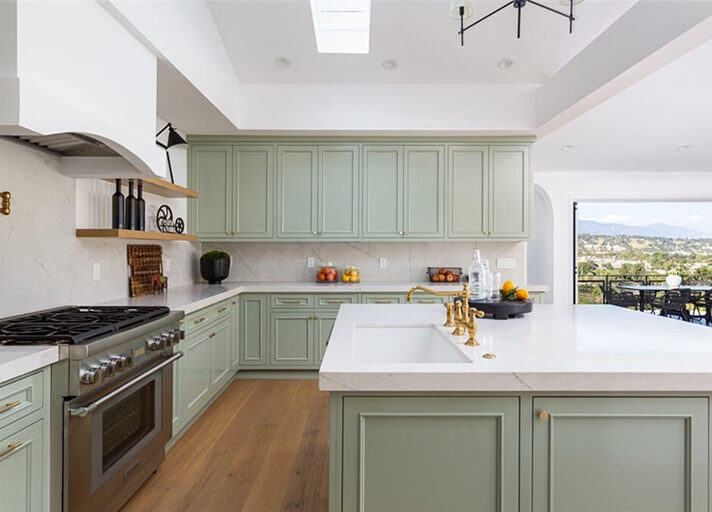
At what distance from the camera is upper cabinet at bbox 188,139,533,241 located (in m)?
4.47

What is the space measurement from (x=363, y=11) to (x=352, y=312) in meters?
2.79

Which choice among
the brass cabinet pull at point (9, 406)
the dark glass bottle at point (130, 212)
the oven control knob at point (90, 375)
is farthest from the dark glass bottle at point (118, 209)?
the brass cabinet pull at point (9, 406)

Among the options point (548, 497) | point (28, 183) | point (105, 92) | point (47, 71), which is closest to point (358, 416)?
point (548, 497)

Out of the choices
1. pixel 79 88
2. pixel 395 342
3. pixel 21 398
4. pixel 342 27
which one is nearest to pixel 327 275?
pixel 342 27

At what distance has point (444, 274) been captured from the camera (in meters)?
4.66

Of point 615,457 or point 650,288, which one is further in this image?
point 650,288

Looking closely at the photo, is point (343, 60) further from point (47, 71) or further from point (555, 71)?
point (47, 71)

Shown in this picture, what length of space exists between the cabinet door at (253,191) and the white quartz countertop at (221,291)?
0.60 metres

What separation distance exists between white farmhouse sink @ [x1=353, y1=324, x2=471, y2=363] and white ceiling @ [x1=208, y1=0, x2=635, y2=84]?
8.85 ft

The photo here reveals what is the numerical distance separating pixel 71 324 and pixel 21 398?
49 cm

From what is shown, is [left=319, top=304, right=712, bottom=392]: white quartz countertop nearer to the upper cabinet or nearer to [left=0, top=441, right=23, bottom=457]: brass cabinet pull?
[left=0, top=441, right=23, bottom=457]: brass cabinet pull

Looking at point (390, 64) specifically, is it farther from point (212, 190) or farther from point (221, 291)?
point (221, 291)

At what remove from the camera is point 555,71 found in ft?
13.1

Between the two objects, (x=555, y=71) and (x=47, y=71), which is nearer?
(x=47, y=71)
